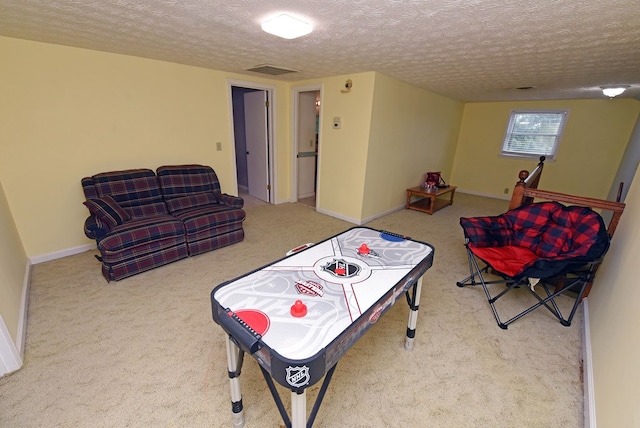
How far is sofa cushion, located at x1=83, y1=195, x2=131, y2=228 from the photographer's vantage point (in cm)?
251

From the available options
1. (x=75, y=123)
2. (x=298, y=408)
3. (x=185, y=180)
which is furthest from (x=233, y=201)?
(x=298, y=408)

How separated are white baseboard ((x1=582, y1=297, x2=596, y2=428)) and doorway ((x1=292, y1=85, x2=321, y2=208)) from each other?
355 centimetres

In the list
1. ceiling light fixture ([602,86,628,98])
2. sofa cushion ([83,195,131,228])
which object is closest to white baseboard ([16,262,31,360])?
sofa cushion ([83,195,131,228])

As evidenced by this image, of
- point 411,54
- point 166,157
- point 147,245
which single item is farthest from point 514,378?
point 166,157

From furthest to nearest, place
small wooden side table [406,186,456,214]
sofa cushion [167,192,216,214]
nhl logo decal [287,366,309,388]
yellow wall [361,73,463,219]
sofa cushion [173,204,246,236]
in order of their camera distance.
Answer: small wooden side table [406,186,456,214], yellow wall [361,73,463,219], sofa cushion [167,192,216,214], sofa cushion [173,204,246,236], nhl logo decal [287,366,309,388]

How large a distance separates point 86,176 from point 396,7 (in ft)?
11.1

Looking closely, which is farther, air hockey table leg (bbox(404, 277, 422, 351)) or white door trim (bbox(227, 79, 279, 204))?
white door trim (bbox(227, 79, 279, 204))

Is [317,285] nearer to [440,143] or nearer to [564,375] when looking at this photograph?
[564,375]

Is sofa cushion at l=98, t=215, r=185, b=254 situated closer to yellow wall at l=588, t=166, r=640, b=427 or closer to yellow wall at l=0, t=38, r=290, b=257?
yellow wall at l=0, t=38, r=290, b=257

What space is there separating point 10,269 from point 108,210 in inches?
30.0

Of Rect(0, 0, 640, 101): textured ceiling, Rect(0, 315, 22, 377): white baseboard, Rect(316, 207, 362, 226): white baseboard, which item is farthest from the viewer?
Rect(316, 207, 362, 226): white baseboard

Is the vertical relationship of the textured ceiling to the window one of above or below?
above

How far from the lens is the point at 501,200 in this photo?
19.5ft

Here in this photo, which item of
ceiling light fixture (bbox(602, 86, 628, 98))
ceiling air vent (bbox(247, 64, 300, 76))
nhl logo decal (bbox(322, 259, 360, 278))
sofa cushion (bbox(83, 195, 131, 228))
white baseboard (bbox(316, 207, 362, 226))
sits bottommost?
white baseboard (bbox(316, 207, 362, 226))
